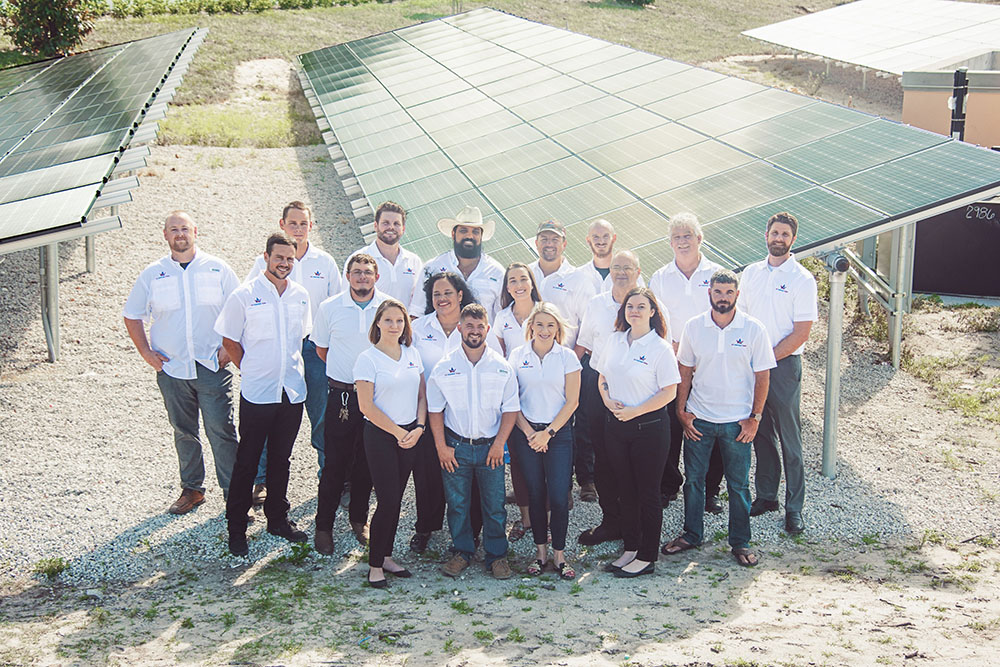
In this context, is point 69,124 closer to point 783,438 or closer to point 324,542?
point 324,542

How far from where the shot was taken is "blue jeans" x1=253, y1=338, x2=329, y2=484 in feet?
27.5

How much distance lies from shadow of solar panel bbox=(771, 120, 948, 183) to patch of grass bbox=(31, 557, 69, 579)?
321 inches

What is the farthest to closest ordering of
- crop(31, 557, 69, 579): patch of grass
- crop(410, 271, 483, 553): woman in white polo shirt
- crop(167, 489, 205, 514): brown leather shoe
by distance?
crop(167, 489, 205, 514): brown leather shoe
crop(31, 557, 69, 579): patch of grass
crop(410, 271, 483, 553): woman in white polo shirt

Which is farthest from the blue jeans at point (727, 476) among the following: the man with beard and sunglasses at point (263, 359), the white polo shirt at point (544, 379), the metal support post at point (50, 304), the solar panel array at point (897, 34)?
the solar panel array at point (897, 34)

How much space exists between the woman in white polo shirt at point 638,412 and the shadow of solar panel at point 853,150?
391 centimetres

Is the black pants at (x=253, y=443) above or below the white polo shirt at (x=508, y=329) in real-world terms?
below

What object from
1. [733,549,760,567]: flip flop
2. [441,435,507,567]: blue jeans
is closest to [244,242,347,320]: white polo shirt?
[441,435,507,567]: blue jeans

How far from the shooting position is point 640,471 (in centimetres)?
735

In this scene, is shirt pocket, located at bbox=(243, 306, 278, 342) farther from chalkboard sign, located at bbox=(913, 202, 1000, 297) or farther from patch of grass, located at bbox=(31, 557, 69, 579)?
chalkboard sign, located at bbox=(913, 202, 1000, 297)

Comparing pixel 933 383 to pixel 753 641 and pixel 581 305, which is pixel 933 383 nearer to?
pixel 581 305

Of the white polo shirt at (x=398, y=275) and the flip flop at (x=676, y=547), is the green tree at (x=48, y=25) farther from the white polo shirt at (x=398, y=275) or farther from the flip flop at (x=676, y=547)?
the flip flop at (x=676, y=547)

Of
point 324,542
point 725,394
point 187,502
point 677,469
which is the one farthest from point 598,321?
point 187,502

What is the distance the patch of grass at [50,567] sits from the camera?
25.0ft

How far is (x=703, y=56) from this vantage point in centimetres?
3716
